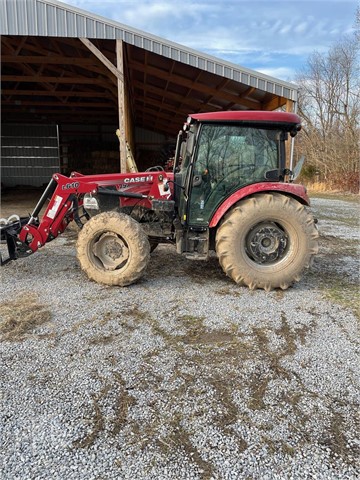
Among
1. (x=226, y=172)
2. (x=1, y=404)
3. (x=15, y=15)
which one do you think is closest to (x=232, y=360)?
(x=1, y=404)

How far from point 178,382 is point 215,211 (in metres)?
2.39

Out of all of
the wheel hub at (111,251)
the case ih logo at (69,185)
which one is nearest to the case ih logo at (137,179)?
the case ih logo at (69,185)

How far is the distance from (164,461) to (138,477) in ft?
0.53

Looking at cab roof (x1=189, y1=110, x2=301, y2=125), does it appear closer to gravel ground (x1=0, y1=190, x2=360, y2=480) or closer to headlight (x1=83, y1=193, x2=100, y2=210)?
headlight (x1=83, y1=193, x2=100, y2=210)

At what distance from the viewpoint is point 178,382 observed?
8.32 feet

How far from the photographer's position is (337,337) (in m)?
3.26

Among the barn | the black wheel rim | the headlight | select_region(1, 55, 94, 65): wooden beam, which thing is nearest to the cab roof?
the black wheel rim

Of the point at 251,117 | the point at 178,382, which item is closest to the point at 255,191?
the point at 251,117

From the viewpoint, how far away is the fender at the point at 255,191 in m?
4.25

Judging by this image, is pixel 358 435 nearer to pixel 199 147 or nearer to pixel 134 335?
pixel 134 335

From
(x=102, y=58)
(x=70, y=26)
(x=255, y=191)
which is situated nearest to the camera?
(x=255, y=191)

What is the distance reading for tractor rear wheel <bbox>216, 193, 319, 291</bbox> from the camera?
4238 millimetres

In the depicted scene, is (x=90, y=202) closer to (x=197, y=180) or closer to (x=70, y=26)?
(x=197, y=180)

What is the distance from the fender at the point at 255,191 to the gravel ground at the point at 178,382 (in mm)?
939
